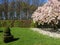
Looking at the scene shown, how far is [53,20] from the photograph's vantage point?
64.7ft

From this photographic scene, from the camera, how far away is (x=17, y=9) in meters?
51.3

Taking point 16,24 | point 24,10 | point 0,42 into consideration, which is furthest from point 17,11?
point 0,42

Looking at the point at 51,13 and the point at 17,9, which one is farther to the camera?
the point at 17,9

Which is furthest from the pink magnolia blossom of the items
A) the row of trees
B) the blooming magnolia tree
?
the row of trees

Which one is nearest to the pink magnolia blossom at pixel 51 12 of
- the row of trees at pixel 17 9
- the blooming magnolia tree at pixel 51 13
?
the blooming magnolia tree at pixel 51 13

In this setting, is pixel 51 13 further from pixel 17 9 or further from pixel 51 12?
pixel 17 9

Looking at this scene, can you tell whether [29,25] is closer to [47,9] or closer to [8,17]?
[47,9]

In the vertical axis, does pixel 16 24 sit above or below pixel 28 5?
below

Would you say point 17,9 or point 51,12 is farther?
point 17,9

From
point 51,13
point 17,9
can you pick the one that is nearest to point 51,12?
point 51,13

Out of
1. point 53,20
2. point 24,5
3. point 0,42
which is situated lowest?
point 0,42

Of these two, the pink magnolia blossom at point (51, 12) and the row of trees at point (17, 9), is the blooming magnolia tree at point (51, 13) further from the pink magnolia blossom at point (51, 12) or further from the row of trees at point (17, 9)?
the row of trees at point (17, 9)

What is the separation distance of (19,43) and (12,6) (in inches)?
1546

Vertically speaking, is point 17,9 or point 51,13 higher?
point 17,9
